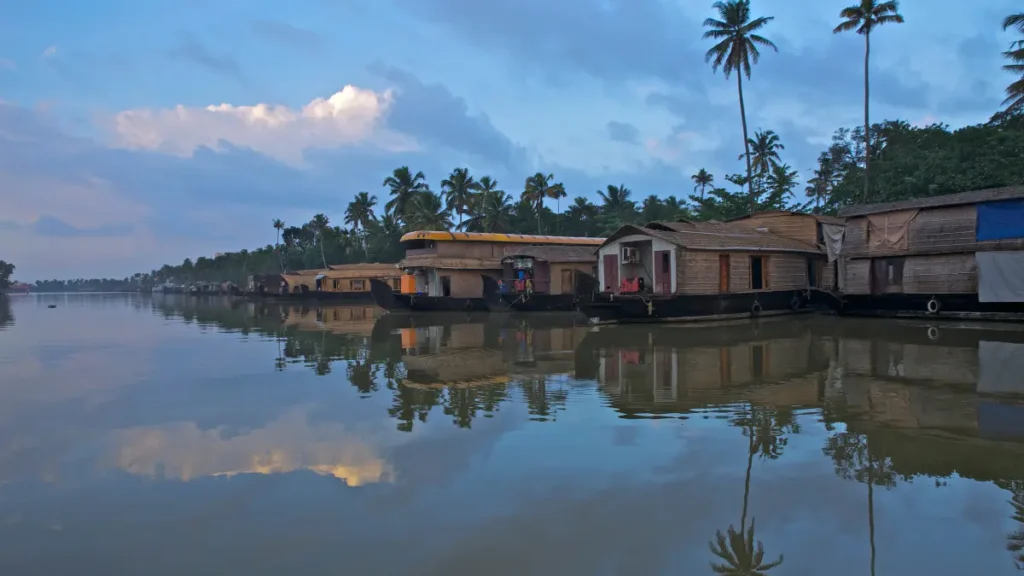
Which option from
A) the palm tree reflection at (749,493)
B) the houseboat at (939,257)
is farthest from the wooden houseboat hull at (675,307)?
the palm tree reflection at (749,493)

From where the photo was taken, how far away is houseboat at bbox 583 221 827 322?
1764 centimetres

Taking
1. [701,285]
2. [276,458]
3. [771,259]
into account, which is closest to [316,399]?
[276,458]

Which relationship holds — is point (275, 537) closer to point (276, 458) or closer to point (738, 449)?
point (276, 458)

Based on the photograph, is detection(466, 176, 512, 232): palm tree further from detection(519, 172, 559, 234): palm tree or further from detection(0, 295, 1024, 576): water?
detection(0, 295, 1024, 576): water

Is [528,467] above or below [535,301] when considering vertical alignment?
below

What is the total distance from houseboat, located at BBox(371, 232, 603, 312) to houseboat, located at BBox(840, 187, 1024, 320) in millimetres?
13939

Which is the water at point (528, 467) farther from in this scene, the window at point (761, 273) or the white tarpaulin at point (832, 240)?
the white tarpaulin at point (832, 240)

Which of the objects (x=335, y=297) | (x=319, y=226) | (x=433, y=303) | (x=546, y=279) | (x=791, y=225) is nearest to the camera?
(x=791, y=225)

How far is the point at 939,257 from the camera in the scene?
16984mm

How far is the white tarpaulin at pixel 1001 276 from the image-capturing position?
15344 millimetres

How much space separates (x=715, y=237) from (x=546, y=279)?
8955 mm

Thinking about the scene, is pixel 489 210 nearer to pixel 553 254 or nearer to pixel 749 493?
pixel 553 254

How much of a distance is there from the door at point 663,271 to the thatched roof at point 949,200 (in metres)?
5.97

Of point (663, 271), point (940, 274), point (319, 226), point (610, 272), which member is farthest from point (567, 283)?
point (319, 226)
